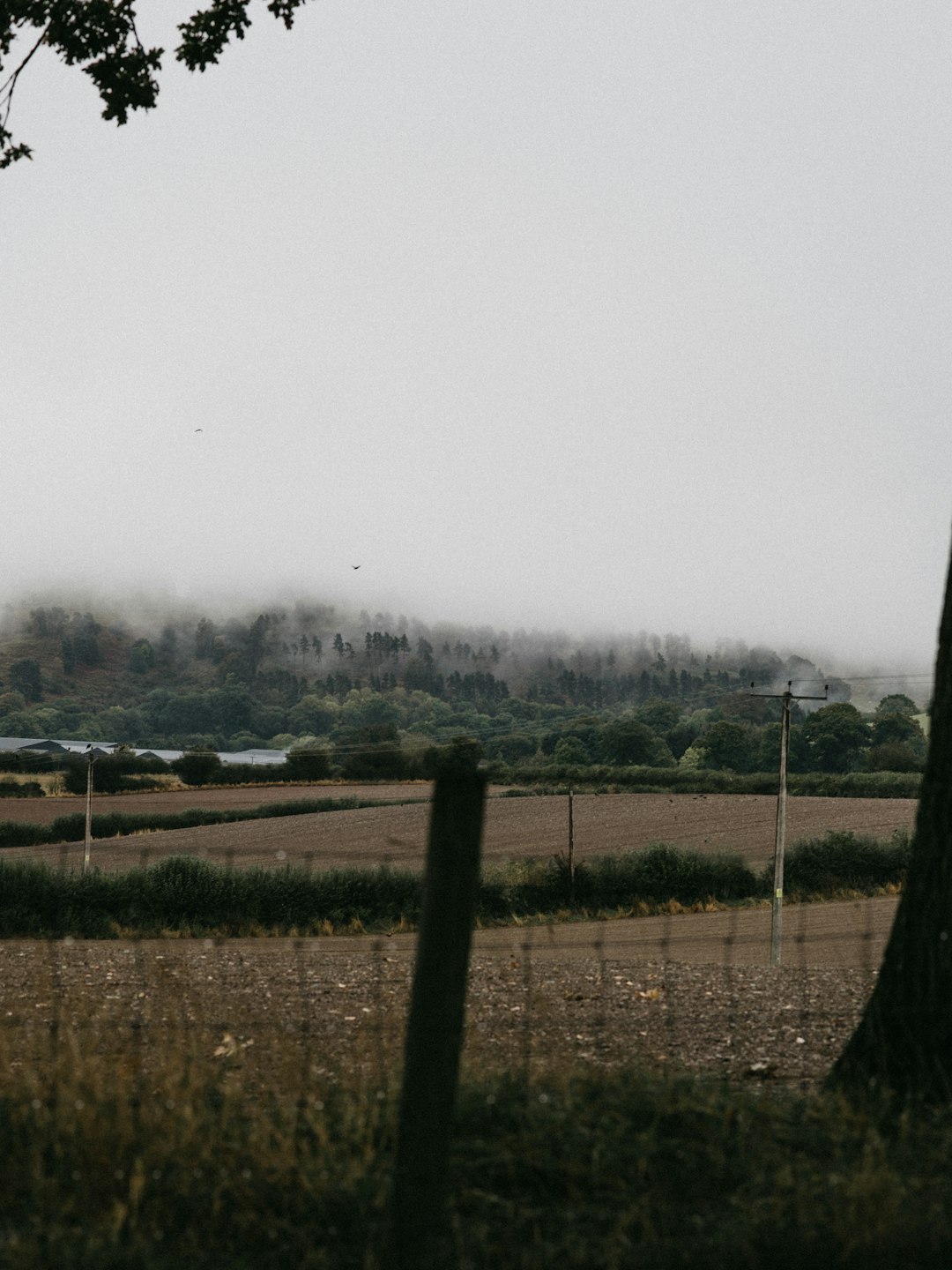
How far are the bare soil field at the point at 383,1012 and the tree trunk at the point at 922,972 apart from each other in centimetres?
92

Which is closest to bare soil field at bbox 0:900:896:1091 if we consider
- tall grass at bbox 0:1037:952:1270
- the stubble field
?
the stubble field

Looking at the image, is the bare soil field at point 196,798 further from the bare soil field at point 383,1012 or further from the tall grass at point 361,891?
the bare soil field at point 383,1012

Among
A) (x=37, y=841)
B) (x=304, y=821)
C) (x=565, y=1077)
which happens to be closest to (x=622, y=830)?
(x=304, y=821)

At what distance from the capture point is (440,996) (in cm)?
446

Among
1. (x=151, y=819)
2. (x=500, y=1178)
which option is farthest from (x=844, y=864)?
(x=500, y=1178)

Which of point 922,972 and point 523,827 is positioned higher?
point 922,972

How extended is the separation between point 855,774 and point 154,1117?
224 feet

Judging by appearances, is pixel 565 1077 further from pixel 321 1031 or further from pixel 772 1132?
pixel 321 1031

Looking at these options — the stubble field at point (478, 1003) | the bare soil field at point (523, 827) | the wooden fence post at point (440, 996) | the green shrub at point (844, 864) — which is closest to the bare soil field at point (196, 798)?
the bare soil field at point (523, 827)

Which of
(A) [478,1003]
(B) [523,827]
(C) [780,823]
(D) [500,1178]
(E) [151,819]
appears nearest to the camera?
(D) [500,1178]

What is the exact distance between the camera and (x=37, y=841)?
52.0 metres

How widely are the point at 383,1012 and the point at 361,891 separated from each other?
2067 centimetres

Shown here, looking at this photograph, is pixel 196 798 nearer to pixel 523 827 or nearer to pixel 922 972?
pixel 523 827

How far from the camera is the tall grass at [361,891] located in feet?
88.1
